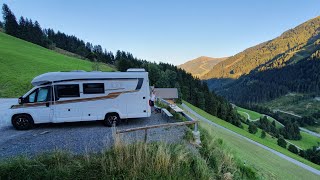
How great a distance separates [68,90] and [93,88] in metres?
1.43

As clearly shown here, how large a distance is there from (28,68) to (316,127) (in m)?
169

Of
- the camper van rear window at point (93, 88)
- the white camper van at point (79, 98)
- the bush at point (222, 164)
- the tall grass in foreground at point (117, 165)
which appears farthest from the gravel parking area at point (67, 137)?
the camper van rear window at point (93, 88)

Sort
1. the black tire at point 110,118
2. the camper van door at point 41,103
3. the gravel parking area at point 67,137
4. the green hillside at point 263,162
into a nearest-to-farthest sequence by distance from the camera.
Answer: the gravel parking area at point 67,137, the camper van door at point 41,103, the green hillside at point 263,162, the black tire at point 110,118

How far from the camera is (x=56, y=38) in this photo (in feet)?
435

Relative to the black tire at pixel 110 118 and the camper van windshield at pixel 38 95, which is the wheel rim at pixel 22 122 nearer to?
the camper van windshield at pixel 38 95

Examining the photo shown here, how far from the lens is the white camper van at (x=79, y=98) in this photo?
46.8ft

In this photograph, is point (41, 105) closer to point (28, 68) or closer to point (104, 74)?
point (104, 74)

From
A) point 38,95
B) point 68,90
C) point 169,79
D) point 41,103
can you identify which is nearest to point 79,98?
point 68,90

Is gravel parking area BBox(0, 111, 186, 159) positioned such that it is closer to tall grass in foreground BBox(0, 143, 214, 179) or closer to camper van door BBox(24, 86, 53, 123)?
camper van door BBox(24, 86, 53, 123)

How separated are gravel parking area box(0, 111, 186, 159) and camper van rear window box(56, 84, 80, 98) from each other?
6.67 feet

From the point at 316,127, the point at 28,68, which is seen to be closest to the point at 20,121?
the point at 28,68

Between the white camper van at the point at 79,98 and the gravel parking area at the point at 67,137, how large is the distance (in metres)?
0.71

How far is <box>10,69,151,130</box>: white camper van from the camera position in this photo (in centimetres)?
1425

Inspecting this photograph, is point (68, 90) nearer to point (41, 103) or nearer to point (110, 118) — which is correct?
point (41, 103)
